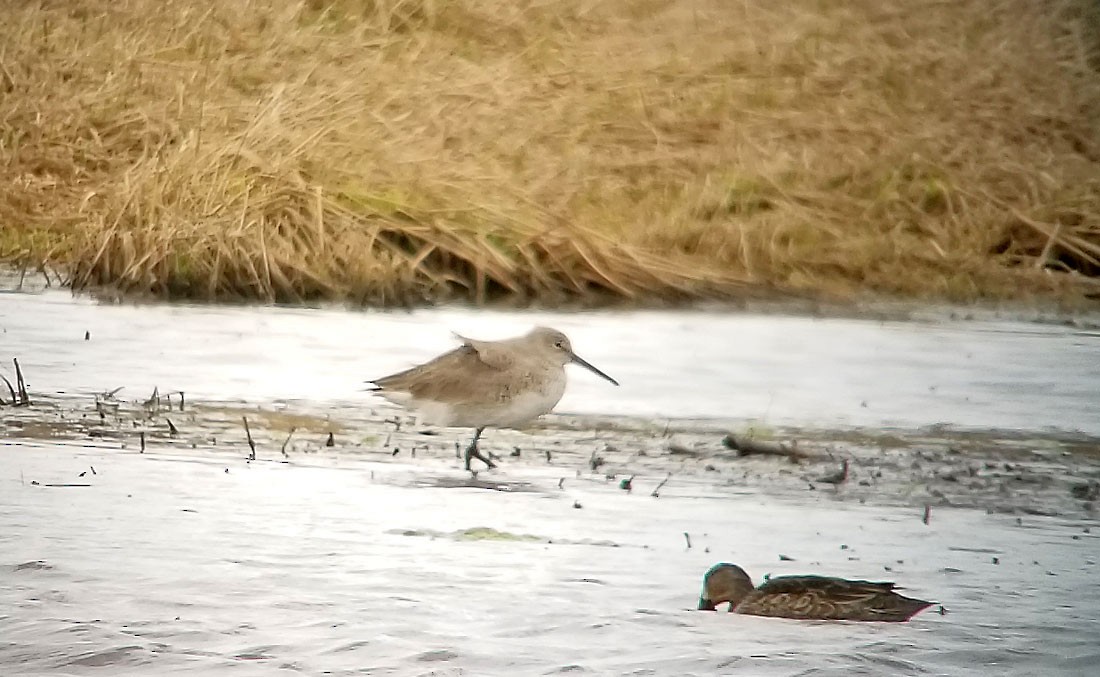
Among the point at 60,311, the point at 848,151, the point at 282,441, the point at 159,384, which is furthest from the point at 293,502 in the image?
the point at 848,151

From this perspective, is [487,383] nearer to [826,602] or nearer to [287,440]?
[287,440]

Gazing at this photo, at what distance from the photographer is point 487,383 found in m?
2.52

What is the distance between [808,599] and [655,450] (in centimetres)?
37

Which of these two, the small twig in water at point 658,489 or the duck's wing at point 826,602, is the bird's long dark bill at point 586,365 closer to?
the small twig in water at point 658,489

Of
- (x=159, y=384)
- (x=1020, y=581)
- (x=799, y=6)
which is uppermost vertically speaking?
(x=799, y=6)

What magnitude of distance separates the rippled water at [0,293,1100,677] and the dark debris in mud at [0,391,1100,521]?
17 millimetres

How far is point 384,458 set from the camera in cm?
254

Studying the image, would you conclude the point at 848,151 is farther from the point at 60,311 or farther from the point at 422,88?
the point at 60,311

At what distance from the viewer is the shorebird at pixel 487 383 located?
2.51 metres

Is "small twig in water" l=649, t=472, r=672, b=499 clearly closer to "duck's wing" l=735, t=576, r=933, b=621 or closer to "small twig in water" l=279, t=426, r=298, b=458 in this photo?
"duck's wing" l=735, t=576, r=933, b=621

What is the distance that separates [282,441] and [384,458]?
17cm

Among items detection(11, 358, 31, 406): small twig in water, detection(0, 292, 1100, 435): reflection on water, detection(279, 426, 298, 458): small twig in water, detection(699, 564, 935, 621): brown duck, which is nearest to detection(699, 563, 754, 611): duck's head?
detection(699, 564, 935, 621): brown duck

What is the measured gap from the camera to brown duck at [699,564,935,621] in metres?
2.35

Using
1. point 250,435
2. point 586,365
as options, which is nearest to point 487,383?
point 586,365
